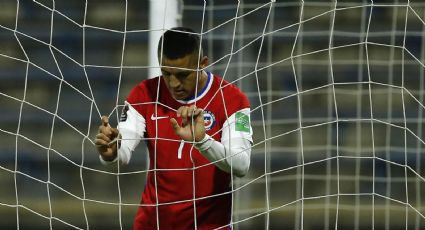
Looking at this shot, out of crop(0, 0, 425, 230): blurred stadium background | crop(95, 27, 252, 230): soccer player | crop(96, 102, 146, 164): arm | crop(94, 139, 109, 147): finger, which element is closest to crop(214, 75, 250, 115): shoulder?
crop(95, 27, 252, 230): soccer player

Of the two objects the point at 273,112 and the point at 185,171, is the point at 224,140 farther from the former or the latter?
the point at 273,112

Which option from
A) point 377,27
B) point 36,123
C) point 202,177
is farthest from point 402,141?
point 202,177

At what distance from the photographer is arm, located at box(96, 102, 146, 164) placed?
2.55 meters

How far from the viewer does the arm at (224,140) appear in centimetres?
240

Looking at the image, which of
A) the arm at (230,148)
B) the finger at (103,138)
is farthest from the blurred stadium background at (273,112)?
the finger at (103,138)

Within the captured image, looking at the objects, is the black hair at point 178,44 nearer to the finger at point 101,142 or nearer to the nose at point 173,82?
the nose at point 173,82

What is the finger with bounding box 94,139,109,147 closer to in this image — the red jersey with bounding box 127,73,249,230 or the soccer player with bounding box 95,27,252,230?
the soccer player with bounding box 95,27,252,230

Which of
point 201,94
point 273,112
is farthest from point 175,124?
point 273,112

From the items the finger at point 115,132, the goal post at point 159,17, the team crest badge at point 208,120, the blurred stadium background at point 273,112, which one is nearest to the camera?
the finger at point 115,132

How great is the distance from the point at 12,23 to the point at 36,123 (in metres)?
0.49

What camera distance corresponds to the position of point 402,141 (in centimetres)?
458

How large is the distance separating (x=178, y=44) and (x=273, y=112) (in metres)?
2.06

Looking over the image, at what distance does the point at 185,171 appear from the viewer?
2.60 metres

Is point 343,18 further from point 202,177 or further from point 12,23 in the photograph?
point 202,177
